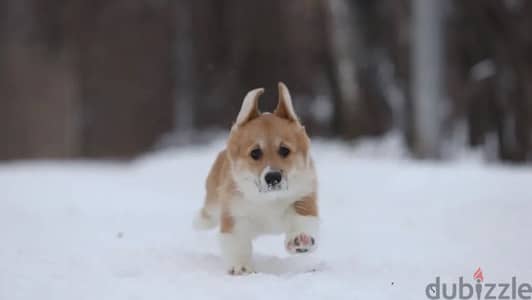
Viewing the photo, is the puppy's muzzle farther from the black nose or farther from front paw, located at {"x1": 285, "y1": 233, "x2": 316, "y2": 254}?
front paw, located at {"x1": 285, "y1": 233, "x2": 316, "y2": 254}

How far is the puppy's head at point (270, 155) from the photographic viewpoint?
4.62m

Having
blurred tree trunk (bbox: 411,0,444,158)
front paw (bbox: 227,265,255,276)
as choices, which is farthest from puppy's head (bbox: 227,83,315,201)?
blurred tree trunk (bbox: 411,0,444,158)

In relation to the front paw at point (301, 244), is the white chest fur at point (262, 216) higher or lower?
higher

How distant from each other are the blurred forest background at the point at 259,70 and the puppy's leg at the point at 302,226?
10.9 feet

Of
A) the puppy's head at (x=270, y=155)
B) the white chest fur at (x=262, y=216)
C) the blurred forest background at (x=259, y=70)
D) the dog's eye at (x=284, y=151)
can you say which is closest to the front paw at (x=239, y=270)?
the white chest fur at (x=262, y=216)

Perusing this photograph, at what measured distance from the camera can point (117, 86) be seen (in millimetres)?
28500

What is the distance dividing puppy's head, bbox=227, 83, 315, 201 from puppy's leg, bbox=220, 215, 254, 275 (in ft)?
0.77

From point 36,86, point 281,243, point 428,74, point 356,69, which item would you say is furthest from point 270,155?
point 36,86

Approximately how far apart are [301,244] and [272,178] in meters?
0.45

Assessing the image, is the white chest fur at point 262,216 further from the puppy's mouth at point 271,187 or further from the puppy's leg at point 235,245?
the puppy's mouth at point 271,187

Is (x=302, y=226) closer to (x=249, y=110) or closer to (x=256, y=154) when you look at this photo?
(x=256, y=154)

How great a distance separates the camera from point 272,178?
4.53 m

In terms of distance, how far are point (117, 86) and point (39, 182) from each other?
53.3ft

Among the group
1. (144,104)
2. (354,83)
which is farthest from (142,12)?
(354,83)
